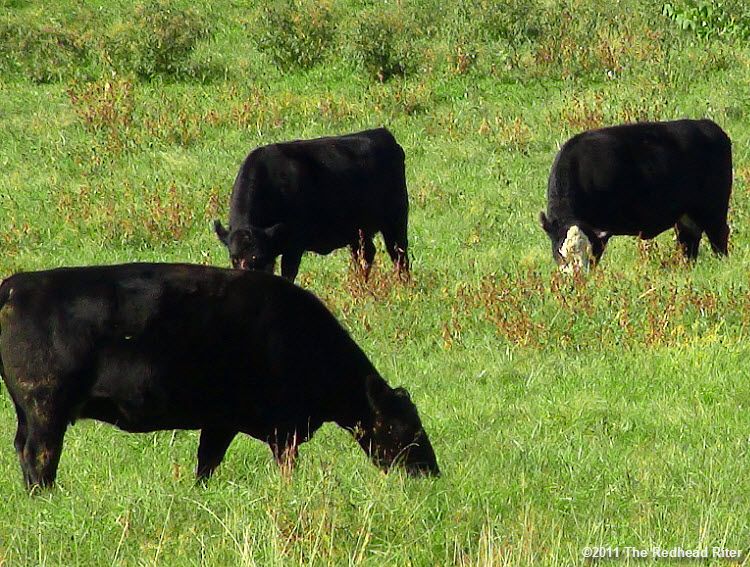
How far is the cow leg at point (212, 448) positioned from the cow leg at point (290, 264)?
5.50 meters

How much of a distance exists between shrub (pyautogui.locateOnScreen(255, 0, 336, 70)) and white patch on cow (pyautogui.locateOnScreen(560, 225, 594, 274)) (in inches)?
359

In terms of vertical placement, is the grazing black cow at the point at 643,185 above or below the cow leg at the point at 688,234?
above

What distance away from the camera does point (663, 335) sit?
9.12m

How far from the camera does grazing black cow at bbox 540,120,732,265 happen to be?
1300 cm

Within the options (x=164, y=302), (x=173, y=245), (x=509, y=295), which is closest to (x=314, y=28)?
(x=173, y=245)

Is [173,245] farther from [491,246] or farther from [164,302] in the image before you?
[164,302]

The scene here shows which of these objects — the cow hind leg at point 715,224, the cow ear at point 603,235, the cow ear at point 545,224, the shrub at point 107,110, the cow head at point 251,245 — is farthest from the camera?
the shrub at point 107,110

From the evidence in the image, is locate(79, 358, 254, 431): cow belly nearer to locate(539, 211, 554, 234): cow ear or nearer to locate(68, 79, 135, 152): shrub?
locate(539, 211, 554, 234): cow ear

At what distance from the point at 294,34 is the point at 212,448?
1492 centimetres

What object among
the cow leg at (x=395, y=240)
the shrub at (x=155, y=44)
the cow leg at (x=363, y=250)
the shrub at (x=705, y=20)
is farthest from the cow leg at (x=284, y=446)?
the shrub at (x=155, y=44)

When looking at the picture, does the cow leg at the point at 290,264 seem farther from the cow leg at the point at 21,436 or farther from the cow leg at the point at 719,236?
the cow leg at the point at 21,436

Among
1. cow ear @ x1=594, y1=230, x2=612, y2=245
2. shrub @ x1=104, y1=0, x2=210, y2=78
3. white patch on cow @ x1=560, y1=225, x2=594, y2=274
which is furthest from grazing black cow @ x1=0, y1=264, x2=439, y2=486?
shrub @ x1=104, y1=0, x2=210, y2=78

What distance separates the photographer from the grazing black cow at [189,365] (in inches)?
242

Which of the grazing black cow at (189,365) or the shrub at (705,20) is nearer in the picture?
the grazing black cow at (189,365)
